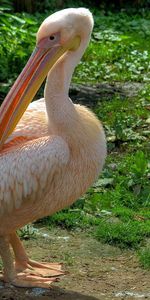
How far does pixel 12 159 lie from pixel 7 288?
761 millimetres

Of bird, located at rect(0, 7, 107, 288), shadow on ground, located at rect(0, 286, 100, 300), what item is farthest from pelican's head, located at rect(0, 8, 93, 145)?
shadow on ground, located at rect(0, 286, 100, 300)

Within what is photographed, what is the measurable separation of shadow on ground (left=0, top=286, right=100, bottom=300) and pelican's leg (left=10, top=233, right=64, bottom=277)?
0.18m

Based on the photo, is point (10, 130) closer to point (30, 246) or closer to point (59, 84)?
point (59, 84)

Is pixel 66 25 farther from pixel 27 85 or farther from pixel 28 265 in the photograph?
pixel 28 265

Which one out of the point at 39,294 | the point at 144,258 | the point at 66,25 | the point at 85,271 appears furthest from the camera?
the point at 144,258

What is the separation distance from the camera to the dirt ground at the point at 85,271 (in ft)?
14.0

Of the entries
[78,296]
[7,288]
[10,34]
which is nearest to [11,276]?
[7,288]

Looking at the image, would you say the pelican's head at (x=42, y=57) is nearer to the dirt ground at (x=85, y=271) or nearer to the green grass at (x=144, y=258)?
the dirt ground at (x=85, y=271)

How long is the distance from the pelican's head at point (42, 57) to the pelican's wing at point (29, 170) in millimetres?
175

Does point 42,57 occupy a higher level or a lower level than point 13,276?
higher

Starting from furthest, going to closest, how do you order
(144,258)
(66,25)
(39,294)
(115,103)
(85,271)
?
(115,103), (144,258), (85,271), (39,294), (66,25)

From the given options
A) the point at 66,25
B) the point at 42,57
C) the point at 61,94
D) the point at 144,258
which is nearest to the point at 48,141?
the point at 61,94

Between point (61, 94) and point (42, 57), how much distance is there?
0.75ft

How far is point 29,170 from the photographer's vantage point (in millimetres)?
4074
